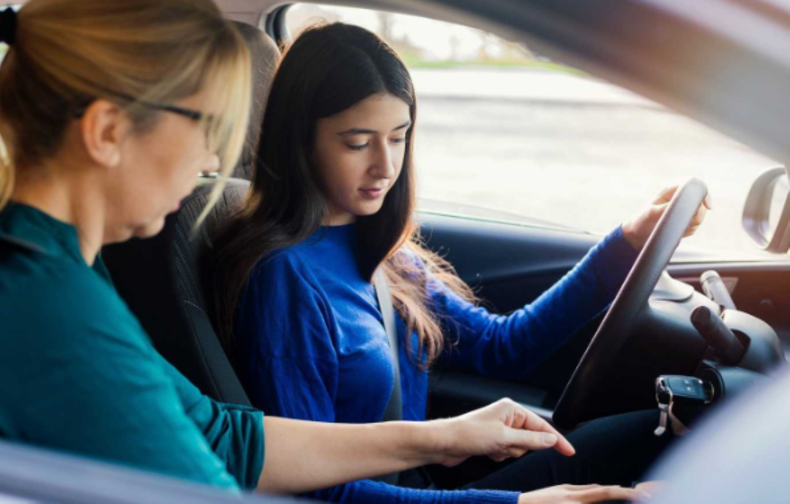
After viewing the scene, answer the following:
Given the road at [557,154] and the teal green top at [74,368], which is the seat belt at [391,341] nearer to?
the teal green top at [74,368]

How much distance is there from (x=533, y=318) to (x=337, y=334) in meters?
0.54

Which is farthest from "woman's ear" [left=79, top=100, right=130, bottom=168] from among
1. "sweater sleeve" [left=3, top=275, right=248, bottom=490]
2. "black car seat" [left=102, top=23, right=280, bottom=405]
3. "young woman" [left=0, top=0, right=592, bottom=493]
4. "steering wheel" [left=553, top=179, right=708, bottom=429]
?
"steering wheel" [left=553, top=179, right=708, bottom=429]

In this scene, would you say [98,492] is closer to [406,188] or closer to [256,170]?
[256,170]

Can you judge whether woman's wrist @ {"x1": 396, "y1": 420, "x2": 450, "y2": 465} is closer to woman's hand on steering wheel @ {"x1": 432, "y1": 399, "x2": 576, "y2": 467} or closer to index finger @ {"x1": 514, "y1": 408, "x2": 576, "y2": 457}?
woman's hand on steering wheel @ {"x1": 432, "y1": 399, "x2": 576, "y2": 467}

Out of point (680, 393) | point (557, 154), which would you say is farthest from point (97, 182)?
Result: point (557, 154)

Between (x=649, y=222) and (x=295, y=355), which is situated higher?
(x=649, y=222)

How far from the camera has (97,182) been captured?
38.1 inches

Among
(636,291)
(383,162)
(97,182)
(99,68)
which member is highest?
(99,68)

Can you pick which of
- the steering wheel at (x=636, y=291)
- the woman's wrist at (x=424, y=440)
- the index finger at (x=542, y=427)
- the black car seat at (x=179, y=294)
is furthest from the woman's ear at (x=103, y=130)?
the steering wheel at (x=636, y=291)

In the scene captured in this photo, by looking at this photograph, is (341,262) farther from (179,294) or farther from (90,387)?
(90,387)

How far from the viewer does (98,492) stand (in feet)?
2.41

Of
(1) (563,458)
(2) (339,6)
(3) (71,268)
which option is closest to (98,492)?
(3) (71,268)

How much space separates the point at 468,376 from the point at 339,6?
0.86 m

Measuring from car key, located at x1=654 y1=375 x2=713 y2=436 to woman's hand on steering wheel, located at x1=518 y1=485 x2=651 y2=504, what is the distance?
0.14 metres
